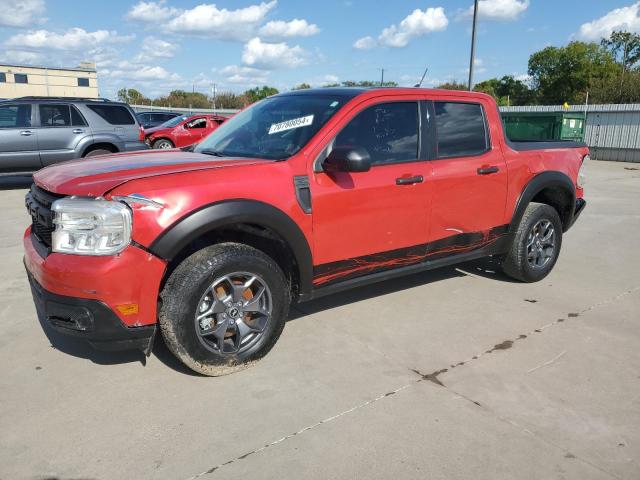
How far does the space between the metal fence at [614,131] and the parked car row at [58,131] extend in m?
17.8

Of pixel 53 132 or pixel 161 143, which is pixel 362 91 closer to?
pixel 53 132

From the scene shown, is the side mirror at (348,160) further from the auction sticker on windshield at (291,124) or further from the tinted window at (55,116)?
the tinted window at (55,116)

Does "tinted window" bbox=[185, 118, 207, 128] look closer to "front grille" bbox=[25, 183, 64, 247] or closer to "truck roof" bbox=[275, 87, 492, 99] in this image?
"truck roof" bbox=[275, 87, 492, 99]

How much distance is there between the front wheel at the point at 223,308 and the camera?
296 centimetres

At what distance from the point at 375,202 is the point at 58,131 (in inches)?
352

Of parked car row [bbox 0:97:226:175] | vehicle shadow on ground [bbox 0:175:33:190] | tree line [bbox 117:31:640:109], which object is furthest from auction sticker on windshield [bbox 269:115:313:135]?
tree line [bbox 117:31:640:109]

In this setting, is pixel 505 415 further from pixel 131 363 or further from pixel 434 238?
pixel 131 363

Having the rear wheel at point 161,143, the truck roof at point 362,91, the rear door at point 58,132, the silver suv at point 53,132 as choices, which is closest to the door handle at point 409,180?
the truck roof at point 362,91

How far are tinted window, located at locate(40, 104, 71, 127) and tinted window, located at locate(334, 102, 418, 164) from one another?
345 inches

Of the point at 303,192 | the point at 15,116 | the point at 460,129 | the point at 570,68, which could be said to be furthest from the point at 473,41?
the point at 570,68

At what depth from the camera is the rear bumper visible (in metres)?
2.77

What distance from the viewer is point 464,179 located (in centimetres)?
422

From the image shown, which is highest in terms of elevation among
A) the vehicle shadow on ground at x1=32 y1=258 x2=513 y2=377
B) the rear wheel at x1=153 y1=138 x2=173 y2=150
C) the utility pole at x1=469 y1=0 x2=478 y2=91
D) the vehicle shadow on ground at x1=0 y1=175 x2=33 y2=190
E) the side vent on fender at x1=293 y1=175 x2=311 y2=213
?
the utility pole at x1=469 y1=0 x2=478 y2=91

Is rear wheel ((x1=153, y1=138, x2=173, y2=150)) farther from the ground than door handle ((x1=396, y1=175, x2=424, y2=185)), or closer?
closer
